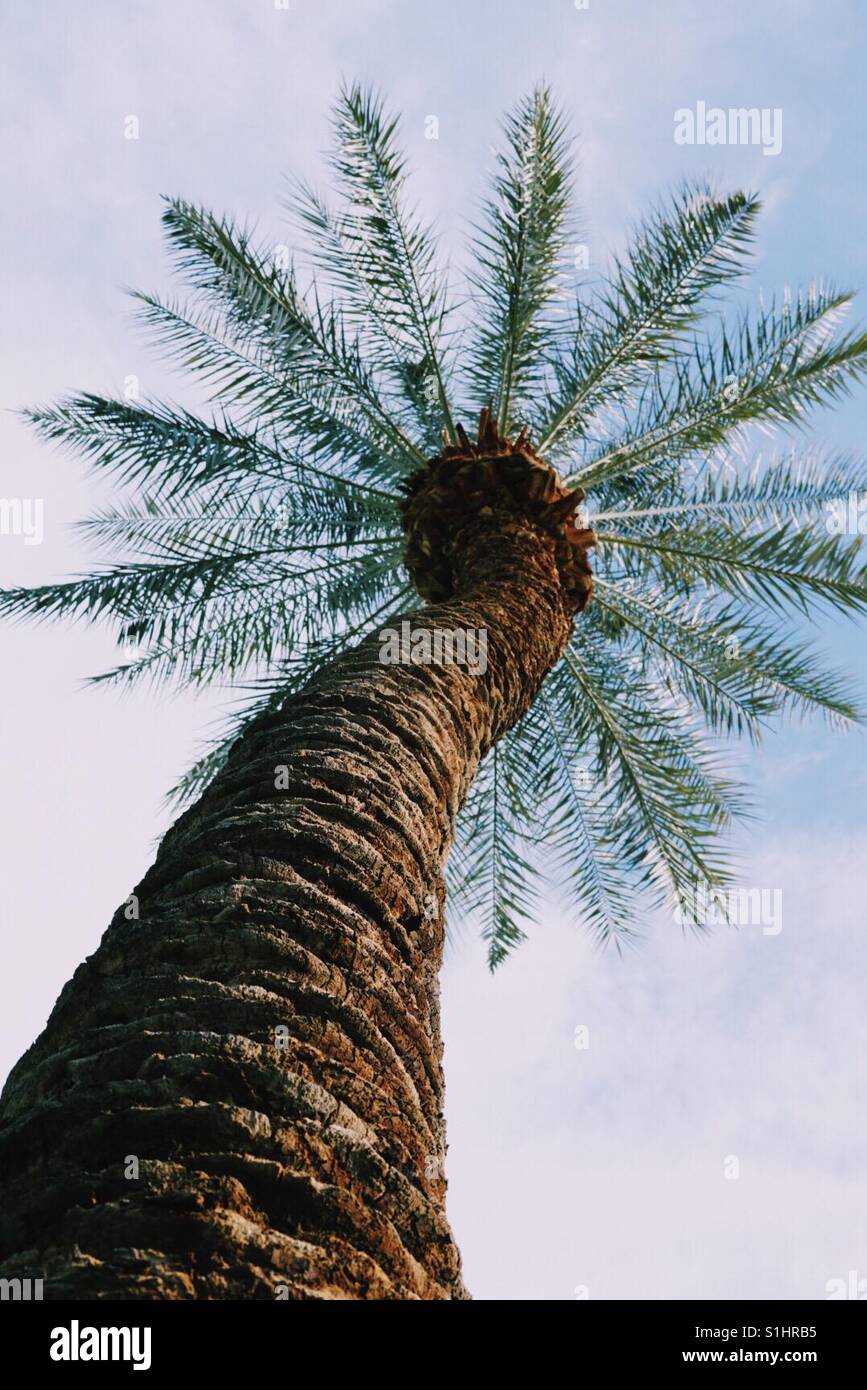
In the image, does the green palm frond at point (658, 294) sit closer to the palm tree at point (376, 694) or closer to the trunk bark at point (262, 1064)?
the palm tree at point (376, 694)

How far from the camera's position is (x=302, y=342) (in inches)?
335

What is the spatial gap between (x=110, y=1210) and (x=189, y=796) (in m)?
8.25

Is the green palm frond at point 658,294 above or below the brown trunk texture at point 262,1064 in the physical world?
above

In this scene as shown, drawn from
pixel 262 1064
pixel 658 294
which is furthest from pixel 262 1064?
pixel 658 294

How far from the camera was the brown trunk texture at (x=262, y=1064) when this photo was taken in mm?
1655

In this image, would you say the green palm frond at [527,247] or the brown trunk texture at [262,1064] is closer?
the brown trunk texture at [262,1064]

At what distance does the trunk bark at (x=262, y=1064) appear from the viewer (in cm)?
166

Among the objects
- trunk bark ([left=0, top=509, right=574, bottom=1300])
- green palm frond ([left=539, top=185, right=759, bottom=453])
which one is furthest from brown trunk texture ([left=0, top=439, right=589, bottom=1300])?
green palm frond ([left=539, top=185, right=759, bottom=453])

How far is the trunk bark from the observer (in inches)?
65.2

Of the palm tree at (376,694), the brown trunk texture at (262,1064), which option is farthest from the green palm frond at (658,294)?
the brown trunk texture at (262,1064)

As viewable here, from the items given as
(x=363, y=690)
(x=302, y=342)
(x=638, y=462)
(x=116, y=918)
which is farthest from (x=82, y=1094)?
(x=638, y=462)

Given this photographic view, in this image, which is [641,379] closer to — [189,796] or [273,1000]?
[189,796]

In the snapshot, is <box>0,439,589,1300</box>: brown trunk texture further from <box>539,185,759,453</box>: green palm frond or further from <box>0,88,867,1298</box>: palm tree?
<box>539,185,759,453</box>: green palm frond

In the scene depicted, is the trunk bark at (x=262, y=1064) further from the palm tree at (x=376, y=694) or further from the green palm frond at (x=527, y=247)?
the green palm frond at (x=527, y=247)
